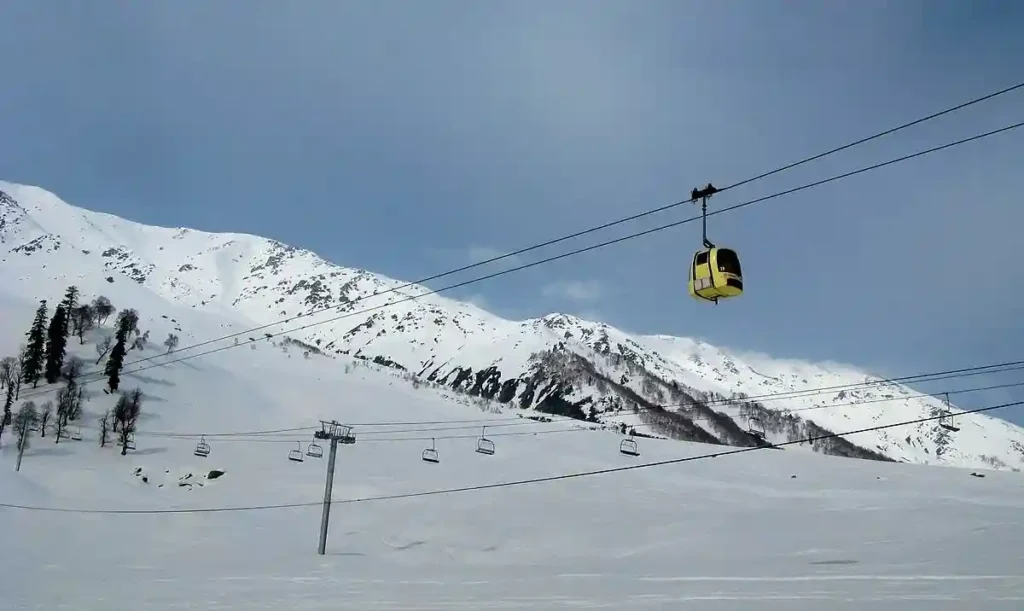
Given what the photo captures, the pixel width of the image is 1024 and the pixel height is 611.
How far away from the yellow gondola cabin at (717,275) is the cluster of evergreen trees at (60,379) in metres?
87.9

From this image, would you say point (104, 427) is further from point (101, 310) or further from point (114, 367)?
point (101, 310)

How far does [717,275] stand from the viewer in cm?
1341

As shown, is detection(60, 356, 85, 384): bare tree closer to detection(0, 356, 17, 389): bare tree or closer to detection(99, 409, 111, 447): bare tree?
detection(0, 356, 17, 389): bare tree

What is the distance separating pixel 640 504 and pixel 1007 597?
192ft

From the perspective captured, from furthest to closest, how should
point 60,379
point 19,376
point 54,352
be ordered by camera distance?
point 60,379
point 54,352
point 19,376

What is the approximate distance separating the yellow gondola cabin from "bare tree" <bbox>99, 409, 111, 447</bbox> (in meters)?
102

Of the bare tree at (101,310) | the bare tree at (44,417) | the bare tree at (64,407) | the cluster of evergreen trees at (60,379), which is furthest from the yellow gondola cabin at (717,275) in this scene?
the bare tree at (101,310)

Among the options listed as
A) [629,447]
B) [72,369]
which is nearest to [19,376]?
[72,369]

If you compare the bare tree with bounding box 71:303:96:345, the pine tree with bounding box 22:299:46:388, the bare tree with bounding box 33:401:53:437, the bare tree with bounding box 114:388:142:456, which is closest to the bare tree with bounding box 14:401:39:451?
the bare tree with bounding box 33:401:53:437

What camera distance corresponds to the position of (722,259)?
44.3 feet

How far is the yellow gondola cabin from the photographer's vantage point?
1342 cm

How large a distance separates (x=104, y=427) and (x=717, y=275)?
104 meters

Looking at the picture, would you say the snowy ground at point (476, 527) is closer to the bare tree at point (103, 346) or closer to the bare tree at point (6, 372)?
the bare tree at point (103, 346)

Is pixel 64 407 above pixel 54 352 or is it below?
→ below
